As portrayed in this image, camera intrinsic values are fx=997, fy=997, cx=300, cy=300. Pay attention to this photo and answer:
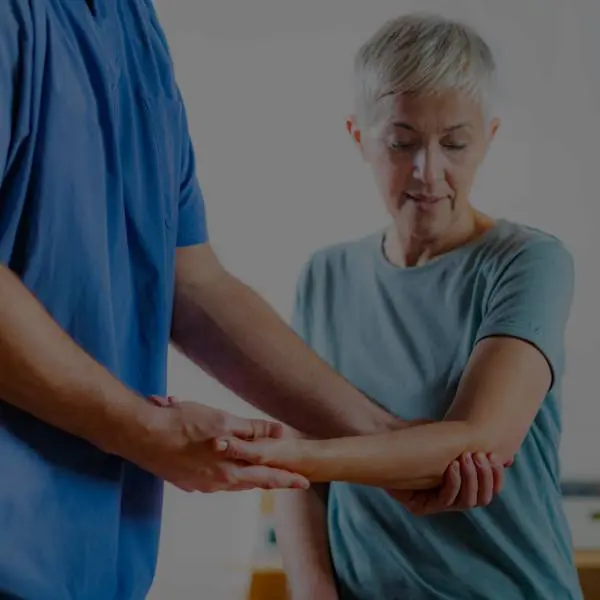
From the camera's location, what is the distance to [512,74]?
1.08m

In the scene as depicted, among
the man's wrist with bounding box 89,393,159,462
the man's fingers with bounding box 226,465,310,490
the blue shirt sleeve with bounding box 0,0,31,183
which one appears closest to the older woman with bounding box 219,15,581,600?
the man's fingers with bounding box 226,465,310,490

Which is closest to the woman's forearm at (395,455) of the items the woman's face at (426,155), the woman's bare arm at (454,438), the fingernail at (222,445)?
the woman's bare arm at (454,438)

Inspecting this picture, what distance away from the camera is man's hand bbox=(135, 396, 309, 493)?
79 cm

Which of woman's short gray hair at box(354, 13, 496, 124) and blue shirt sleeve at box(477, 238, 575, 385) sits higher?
woman's short gray hair at box(354, 13, 496, 124)

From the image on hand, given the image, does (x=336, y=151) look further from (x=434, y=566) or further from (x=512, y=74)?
(x=434, y=566)

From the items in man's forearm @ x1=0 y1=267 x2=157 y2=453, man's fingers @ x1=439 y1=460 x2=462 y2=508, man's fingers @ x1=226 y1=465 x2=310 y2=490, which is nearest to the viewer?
man's forearm @ x1=0 y1=267 x2=157 y2=453

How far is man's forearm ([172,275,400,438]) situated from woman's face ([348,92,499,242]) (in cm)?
19

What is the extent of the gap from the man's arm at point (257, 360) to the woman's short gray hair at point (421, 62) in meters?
0.25

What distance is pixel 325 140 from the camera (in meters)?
1.06

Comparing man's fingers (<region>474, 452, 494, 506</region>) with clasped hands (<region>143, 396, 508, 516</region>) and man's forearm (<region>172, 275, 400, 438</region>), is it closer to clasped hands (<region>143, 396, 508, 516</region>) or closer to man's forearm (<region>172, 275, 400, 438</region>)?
man's forearm (<region>172, 275, 400, 438</region>)

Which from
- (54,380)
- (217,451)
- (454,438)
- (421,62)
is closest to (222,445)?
(217,451)

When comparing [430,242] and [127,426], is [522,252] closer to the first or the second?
[430,242]

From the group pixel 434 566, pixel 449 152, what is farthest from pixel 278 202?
pixel 434 566

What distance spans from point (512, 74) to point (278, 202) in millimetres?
292
